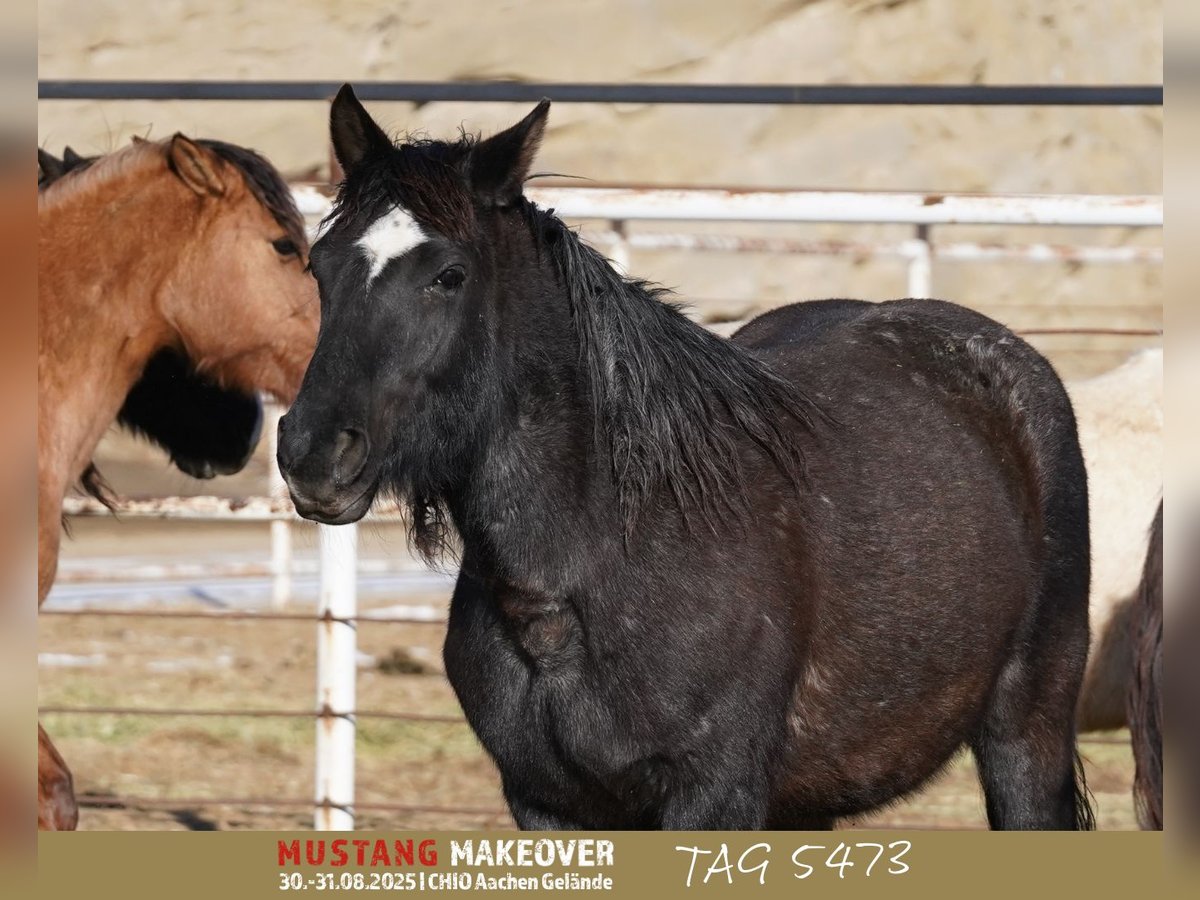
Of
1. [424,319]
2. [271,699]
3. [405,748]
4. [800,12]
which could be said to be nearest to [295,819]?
[405,748]

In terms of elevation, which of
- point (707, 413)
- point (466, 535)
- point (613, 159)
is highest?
point (613, 159)

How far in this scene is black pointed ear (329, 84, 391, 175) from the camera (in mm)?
2697

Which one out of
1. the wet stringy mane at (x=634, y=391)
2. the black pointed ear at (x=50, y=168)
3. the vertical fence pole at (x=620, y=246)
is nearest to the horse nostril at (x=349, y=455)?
the wet stringy mane at (x=634, y=391)

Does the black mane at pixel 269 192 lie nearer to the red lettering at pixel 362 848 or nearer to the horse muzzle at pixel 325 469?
the horse muzzle at pixel 325 469

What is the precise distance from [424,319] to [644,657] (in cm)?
73

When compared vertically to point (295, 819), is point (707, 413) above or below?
above

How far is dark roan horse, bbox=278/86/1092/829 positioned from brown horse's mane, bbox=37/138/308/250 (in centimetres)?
130

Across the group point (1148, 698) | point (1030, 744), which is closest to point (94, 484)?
point (1030, 744)

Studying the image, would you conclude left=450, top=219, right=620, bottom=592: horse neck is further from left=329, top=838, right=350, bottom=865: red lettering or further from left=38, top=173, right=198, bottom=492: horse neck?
left=38, top=173, right=198, bottom=492: horse neck

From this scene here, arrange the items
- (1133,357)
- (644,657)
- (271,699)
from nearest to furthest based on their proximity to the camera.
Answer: (644,657), (1133,357), (271,699)

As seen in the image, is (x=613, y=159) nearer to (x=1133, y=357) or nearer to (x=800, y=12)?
(x=800, y=12)

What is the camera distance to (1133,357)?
497 centimetres

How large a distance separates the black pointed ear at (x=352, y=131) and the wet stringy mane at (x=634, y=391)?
5 cm

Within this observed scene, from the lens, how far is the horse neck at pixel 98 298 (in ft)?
12.9
